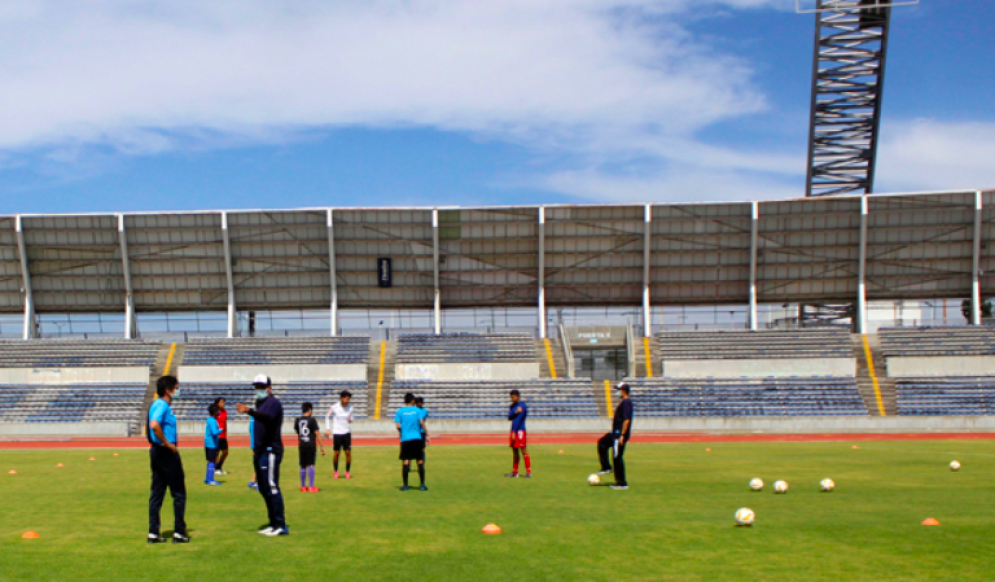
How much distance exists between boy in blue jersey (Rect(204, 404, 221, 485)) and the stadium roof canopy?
30947 mm

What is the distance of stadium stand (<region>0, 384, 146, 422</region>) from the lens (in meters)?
41.8

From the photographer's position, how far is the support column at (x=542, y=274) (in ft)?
160

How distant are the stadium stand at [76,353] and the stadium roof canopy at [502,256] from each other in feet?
8.22

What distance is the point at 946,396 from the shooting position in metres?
42.5

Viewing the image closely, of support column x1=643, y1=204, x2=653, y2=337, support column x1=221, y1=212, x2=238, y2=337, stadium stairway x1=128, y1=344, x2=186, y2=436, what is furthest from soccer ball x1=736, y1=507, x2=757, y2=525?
support column x1=221, y1=212, x2=238, y2=337

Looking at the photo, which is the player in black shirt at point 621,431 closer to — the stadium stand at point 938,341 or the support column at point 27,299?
the stadium stand at point 938,341

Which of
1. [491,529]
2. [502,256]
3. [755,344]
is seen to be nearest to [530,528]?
[491,529]

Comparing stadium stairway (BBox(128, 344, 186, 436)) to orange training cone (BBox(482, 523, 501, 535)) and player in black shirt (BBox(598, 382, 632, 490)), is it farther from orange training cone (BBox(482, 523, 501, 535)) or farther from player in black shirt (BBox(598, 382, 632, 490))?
orange training cone (BBox(482, 523, 501, 535))

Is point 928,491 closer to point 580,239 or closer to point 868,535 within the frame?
point 868,535

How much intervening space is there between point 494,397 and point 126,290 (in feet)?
75.2

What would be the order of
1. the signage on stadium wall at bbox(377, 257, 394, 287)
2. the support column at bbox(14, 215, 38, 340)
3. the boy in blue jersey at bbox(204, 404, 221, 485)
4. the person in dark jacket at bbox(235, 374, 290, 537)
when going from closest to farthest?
the person in dark jacket at bbox(235, 374, 290, 537) < the boy in blue jersey at bbox(204, 404, 221, 485) < the support column at bbox(14, 215, 38, 340) < the signage on stadium wall at bbox(377, 257, 394, 287)

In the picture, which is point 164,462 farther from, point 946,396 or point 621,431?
point 946,396

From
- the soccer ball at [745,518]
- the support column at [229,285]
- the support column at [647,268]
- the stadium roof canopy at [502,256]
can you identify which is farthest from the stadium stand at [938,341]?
the soccer ball at [745,518]

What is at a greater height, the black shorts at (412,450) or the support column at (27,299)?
the support column at (27,299)
